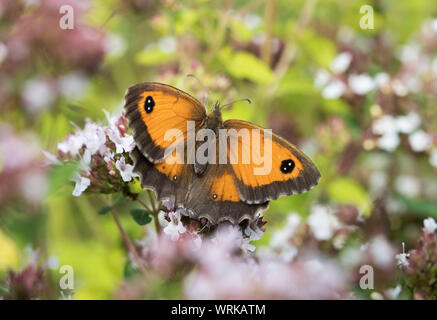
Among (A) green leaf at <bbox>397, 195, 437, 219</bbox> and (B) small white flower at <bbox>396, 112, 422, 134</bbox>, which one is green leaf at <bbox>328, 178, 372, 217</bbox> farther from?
(B) small white flower at <bbox>396, 112, 422, 134</bbox>

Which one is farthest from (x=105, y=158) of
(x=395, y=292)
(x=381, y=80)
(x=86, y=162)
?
(x=381, y=80)

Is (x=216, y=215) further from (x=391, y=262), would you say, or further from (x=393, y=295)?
(x=391, y=262)

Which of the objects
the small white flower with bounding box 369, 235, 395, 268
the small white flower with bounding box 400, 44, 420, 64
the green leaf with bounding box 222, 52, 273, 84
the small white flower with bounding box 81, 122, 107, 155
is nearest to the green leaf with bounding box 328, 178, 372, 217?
the small white flower with bounding box 369, 235, 395, 268

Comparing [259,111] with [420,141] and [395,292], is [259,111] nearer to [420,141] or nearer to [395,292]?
[420,141]

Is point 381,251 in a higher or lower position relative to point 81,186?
lower

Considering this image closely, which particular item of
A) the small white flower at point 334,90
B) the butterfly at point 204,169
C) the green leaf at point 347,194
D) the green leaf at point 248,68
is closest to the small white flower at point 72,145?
the butterfly at point 204,169
